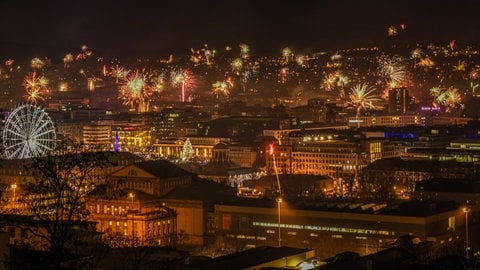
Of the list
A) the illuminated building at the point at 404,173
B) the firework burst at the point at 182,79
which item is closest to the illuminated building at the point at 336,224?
the illuminated building at the point at 404,173

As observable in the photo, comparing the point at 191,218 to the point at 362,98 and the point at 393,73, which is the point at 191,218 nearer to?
the point at 362,98

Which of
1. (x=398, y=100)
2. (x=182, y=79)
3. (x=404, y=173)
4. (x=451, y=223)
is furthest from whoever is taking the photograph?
(x=398, y=100)

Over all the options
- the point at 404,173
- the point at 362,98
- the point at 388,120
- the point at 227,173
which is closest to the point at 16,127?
the point at 227,173

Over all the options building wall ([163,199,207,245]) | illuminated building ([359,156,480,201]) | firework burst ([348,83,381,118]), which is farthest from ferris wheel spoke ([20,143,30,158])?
firework burst ([348,83,381,118])

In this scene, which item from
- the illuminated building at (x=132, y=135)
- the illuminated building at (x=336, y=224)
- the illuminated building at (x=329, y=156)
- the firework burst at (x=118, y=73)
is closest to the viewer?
the illuminated building at (x=336, y=224)

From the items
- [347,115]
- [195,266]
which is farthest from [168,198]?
[347,115]

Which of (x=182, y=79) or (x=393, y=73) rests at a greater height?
(x=393, y=73)

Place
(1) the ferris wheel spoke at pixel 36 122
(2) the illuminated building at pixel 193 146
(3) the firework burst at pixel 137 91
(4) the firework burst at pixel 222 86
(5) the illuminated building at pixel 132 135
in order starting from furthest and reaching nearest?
(4) the firework burst at pixel 222 86 → (5) the illuminated building at pixel 132 135 → (3) the firework burst at pixel 137 91 → (2) the illuminated building at pixel 193 146 → (1) the ferris wheel spoke at pixel 36 122

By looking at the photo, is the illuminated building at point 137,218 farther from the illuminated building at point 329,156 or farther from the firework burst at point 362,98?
the firework burst at point 362,98
